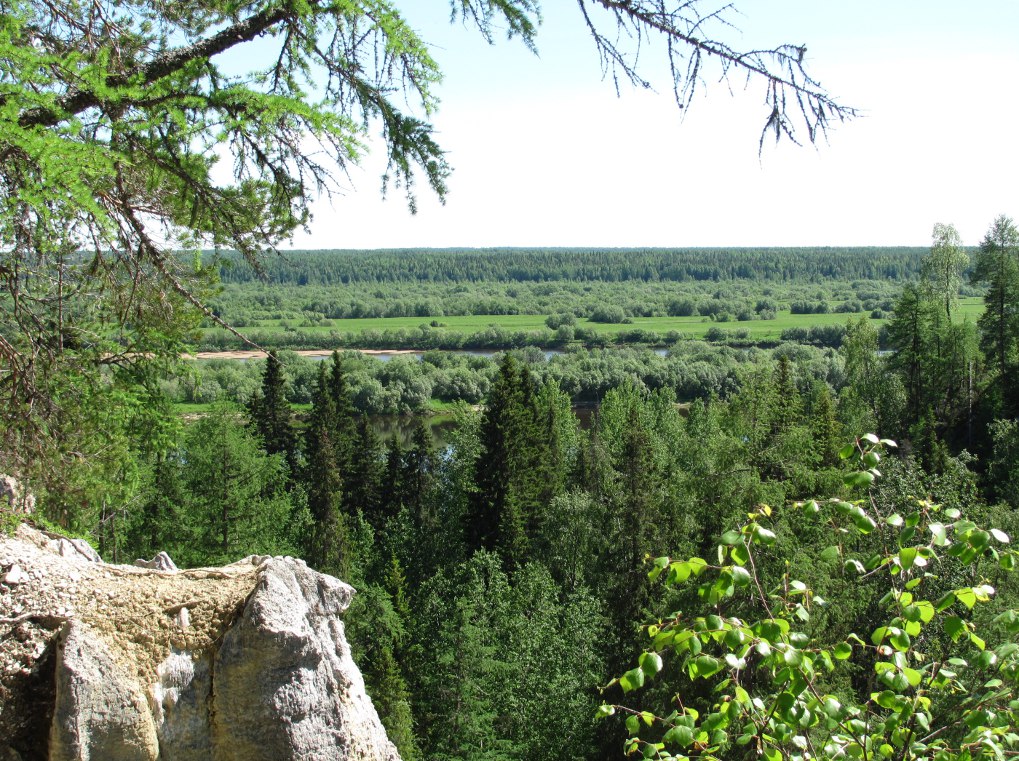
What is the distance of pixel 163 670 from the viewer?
4.97m

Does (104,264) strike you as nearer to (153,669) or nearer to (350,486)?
(153,669)

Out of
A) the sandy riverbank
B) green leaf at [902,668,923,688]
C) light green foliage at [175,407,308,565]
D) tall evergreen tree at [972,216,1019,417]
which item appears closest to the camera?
green leaf at [902,668,923,688]

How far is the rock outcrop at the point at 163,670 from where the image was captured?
4746mm

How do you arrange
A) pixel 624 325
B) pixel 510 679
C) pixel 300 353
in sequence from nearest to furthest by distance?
1. pixel 510 679
2. pixel 300 353
3. pixel 624 325

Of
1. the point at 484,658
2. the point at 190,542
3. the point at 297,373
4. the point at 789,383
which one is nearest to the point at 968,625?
the point at 484,658

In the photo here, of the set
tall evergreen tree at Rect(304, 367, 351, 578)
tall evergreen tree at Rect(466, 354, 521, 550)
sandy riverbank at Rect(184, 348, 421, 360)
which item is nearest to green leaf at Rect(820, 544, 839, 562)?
tall evergreen tree at Rect(304, 367, 351, 578)

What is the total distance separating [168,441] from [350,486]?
93.4ft

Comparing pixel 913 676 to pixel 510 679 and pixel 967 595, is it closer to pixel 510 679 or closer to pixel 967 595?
pixel 967 595

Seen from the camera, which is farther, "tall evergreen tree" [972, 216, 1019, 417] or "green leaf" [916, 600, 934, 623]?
"tall evergreen tree" [972, 216, 1019, 417]

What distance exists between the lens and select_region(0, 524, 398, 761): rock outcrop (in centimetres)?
475

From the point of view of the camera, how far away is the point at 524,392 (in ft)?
124

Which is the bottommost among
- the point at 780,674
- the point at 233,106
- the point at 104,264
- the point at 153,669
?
the point at 153,669

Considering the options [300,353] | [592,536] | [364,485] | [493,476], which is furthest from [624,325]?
[493,476]

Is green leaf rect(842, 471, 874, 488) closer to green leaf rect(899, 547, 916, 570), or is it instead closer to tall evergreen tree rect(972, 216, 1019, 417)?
green leaf rect(899, 547, 916, 570)
